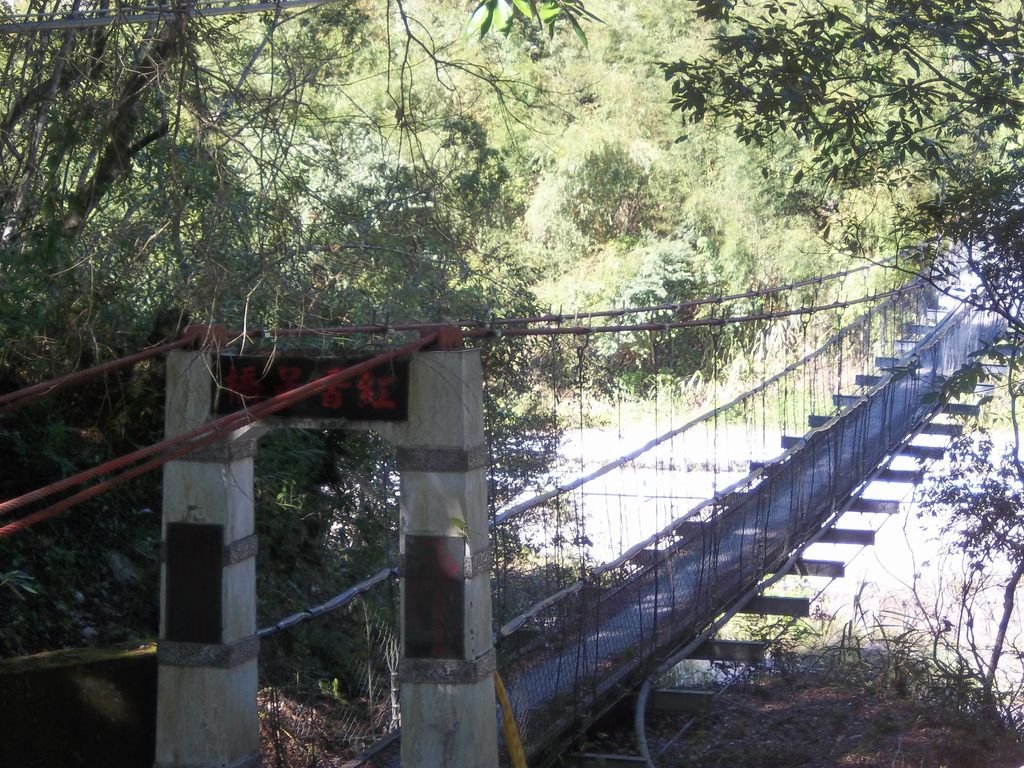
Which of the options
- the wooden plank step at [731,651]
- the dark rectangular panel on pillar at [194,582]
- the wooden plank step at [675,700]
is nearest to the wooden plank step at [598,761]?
the wooden plank step at [675,700]

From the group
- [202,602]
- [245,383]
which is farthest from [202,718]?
[245,383]

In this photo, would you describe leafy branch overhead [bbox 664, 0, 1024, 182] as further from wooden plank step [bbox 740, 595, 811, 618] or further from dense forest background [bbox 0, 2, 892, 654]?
wooden plank step [bbox 740, 595, 811, 618]

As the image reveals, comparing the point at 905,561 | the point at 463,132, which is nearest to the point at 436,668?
the point at 463,132

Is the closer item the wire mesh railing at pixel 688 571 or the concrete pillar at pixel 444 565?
the concrete pillar at pixel 444 565

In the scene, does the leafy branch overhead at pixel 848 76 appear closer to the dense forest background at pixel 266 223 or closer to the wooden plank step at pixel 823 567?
the dense forest background at pixel 266 223

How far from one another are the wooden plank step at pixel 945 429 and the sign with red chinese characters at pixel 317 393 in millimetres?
4849

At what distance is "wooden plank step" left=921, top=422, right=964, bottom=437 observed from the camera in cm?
676

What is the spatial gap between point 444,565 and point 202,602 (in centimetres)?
61

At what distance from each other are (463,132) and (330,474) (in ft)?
5.26

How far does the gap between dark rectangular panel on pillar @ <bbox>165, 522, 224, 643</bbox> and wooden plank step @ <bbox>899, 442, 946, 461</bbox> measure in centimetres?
521

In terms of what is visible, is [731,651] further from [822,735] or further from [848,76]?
[848,76]

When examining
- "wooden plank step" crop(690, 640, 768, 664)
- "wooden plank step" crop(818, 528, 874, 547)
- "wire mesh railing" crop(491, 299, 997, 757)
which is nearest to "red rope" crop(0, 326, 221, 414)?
"wire mesh railing" crop(491, 299, 997, 757)

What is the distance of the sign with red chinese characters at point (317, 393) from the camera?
276 centimetres

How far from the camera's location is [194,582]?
9.42 feet
